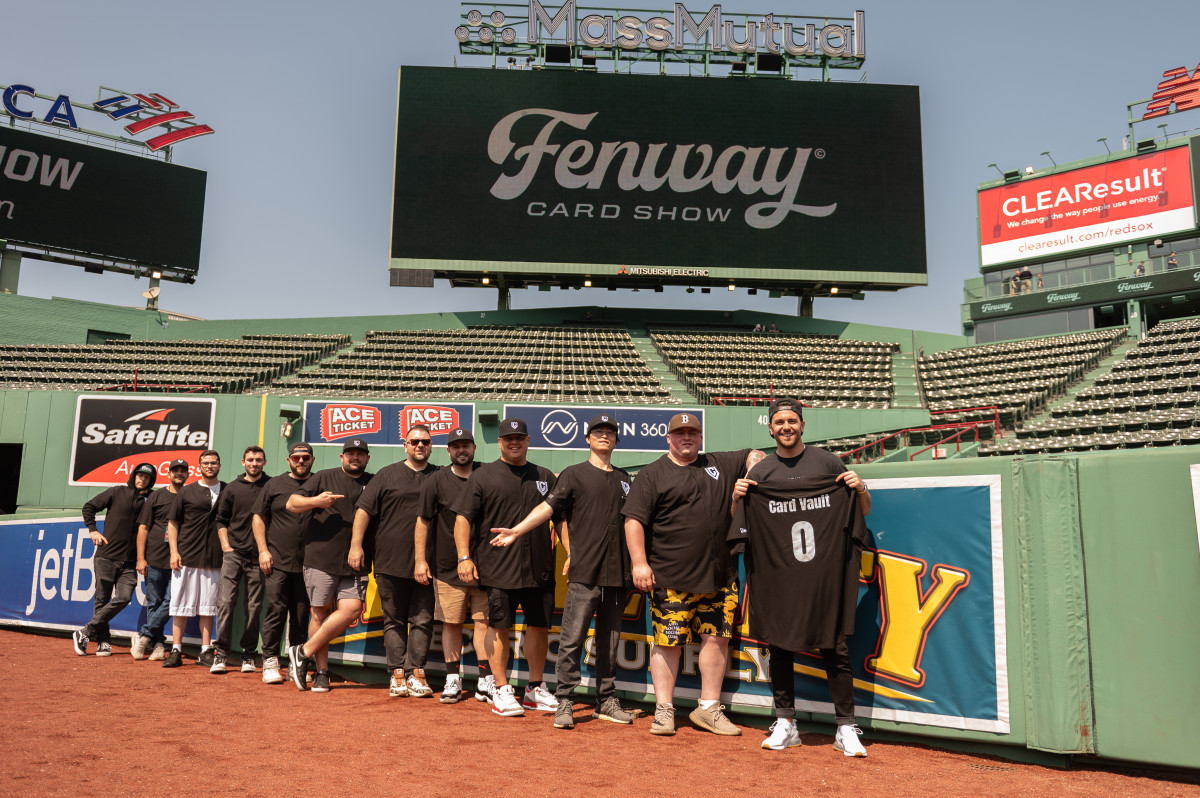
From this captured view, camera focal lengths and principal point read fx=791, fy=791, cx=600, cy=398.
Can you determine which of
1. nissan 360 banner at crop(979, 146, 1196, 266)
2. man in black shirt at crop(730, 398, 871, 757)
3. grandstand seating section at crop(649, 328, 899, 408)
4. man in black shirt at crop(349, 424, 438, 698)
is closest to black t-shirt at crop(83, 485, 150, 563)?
man in black shirt at crop(349, 424, 438, 698)

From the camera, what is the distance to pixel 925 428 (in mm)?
15148

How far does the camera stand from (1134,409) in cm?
1555

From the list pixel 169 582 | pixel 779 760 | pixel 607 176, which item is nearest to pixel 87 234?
pixel 607 176

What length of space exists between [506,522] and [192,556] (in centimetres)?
332

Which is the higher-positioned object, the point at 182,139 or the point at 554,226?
the point at 182,139

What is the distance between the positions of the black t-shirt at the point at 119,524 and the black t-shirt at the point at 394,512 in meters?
3.18

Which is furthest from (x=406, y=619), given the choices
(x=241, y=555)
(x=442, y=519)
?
(x=241, y=555)

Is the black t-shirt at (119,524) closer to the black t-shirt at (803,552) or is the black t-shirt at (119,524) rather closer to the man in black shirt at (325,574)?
the man in black shirt at (325,574)

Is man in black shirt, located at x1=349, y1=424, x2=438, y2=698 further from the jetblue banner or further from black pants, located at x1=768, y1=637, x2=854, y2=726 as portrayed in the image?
the jetblue banner

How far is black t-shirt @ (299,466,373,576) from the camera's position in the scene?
5.54 meters

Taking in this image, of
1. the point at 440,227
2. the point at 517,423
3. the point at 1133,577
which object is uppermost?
→ the point at 440,227

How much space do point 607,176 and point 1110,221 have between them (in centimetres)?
1625

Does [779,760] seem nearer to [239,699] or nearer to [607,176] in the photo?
[239,699]

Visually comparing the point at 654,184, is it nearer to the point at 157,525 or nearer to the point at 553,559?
the point at 157,525
